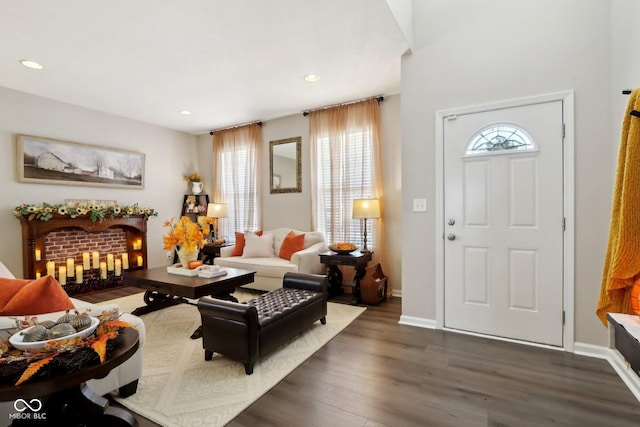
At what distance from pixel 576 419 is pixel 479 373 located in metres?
0.56

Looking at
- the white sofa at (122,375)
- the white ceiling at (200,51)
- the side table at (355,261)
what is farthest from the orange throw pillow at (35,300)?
the side table at (355,261)

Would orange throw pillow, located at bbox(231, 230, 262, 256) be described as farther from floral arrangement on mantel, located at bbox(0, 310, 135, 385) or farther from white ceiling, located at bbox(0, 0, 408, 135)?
floral arrangement on mantel, located at bbox(0, 310, 135, 385)

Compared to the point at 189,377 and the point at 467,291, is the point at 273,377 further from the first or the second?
the point at 467,291

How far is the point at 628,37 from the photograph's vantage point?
206cm

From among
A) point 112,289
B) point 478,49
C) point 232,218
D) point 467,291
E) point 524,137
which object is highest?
point 478,49

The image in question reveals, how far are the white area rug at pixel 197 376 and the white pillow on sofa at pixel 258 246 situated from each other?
60.6 inches

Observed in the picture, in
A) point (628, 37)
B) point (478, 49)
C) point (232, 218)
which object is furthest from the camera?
point (232, 218)

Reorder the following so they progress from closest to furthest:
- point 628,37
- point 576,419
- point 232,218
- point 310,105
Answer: point 576,419 → point 628,37 → point 310,105 → point 232,218

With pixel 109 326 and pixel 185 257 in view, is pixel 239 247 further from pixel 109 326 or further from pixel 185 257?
Result: pixel 109 326

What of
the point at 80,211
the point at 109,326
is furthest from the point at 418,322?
the point at 80,211

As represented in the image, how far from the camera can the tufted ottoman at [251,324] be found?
2.16m

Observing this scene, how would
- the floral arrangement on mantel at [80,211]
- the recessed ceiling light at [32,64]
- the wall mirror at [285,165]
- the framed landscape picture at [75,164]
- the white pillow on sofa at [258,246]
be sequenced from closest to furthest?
1. the recessed ceiling light at [32,64]
2. the floral arrangement on mantel at [80,211]
3. the framed landscape picture at [75,164]
4. the white pillow on sofa at [258,246]
5. the wall mirror at [285,165]

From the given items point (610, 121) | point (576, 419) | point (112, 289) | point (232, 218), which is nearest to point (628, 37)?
point (610, 121)

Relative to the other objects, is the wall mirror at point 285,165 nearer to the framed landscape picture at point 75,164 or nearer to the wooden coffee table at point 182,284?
the wooden coffee table at point 182,284
